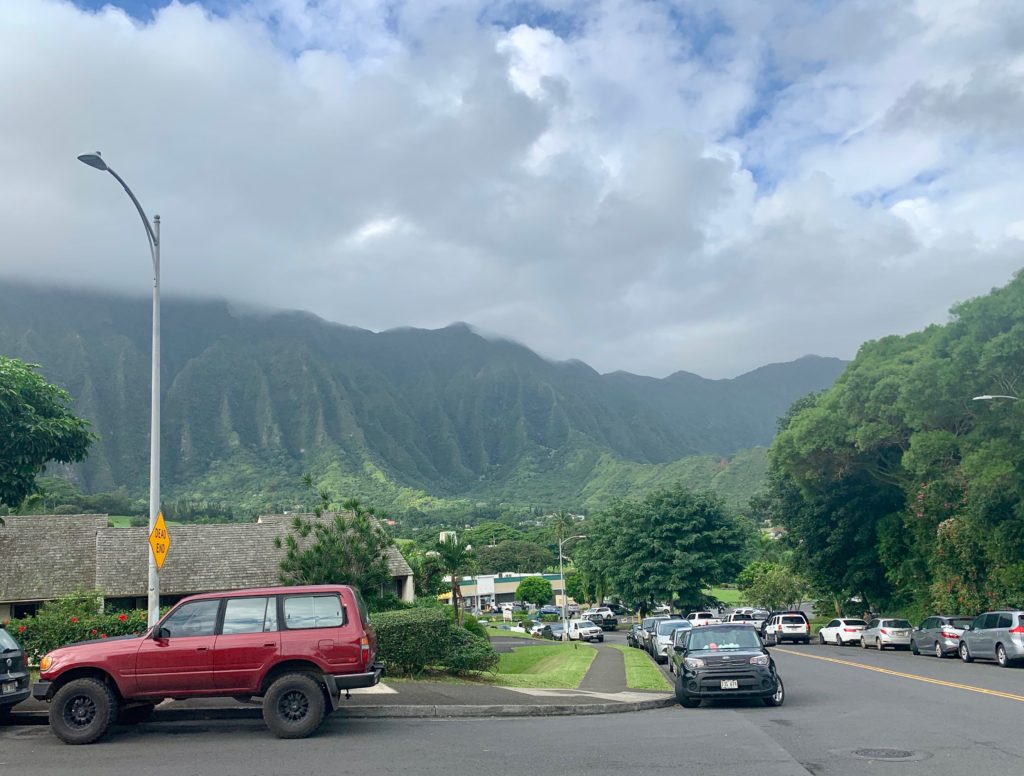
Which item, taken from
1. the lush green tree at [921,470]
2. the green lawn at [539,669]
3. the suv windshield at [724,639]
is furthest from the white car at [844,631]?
the suv windshield at [724,639]

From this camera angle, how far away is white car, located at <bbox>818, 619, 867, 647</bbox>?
1679 inches

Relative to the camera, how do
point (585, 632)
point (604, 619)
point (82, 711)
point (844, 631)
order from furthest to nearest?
point (604, 619), point (585, 632), point (844, 631), point (82, 711)

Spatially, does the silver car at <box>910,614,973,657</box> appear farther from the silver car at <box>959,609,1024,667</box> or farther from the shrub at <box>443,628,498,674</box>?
the shrub at <box>443,628,498,674</box>

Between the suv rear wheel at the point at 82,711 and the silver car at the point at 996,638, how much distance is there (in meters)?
23.3

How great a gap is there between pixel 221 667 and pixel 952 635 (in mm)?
26268

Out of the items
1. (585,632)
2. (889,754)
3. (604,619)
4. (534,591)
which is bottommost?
(604,619)

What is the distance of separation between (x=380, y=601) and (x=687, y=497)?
39964 millimetres

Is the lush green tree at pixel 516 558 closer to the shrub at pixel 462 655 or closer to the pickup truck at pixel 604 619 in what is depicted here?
the pickup truck at pixel 604 619

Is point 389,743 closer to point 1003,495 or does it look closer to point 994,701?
point 994,701

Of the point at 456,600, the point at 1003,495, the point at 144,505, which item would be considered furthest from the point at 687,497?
the point at 144,505

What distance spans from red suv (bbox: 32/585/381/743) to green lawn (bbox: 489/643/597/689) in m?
7.38

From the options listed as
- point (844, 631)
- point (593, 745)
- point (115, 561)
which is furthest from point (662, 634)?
point (115, 561)

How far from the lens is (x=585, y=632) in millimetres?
56125

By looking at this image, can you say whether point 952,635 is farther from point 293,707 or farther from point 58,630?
point 58,630
